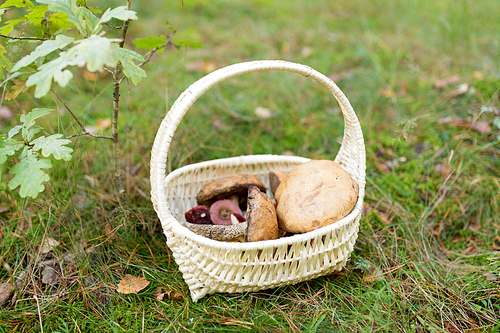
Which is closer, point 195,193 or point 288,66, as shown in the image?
point 288,66

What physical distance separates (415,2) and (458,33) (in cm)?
151

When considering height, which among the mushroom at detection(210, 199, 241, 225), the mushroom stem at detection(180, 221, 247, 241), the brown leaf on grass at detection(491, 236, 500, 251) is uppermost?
the mushroom stem at detection(180, 221, 247, 241)

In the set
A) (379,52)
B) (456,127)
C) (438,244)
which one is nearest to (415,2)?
(379,52)

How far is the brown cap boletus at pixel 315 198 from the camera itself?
1771 millimetres

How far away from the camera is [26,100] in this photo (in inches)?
136

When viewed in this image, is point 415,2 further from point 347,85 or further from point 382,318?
point 382,318

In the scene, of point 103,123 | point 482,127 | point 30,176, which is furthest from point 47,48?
point 482,127

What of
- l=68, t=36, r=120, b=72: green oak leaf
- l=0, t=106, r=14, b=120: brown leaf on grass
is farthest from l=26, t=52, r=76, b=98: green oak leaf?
l=0, t=106, r=14, b=120: brown leaf on grass

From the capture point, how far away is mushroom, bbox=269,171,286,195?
2.18 m

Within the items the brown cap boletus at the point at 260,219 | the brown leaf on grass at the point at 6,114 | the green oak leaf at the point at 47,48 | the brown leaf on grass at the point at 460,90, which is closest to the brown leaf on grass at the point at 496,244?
the brown cap boletus at the point at 260,219

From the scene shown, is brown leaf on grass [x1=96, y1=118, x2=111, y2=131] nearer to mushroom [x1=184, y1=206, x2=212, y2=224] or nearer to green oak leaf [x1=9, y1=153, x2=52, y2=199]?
mushroom [x1=184, y1=206, x2=212, y2=224]

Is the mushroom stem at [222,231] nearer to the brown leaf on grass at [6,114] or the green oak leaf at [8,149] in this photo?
the green oak leaf at [8,149]

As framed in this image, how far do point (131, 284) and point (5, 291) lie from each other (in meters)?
0.64

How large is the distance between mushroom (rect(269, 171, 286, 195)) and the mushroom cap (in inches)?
3.1
